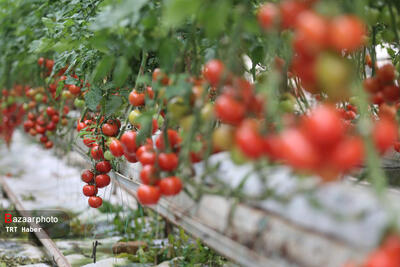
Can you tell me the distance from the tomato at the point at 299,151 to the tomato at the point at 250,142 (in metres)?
Result: 0.05

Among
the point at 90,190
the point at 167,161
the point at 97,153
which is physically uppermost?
the point at 167,161

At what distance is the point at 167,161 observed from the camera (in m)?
0.80

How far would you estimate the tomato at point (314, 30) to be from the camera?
547mm

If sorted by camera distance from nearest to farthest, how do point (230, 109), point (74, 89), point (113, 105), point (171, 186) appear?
point (230, 109), point (171, 186), point (113, 105), point (74, 89)

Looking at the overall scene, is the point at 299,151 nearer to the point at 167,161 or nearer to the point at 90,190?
the point at 167,161

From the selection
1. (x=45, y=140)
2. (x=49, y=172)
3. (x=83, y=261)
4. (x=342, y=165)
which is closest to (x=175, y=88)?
(x=342, y=165)

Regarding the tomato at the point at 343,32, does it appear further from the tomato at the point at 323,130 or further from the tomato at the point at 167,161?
the tomato at the point at 167,161

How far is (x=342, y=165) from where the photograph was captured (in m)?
0.54

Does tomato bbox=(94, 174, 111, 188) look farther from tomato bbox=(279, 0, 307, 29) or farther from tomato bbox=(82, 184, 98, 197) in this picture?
tomato bbox=(279, 0, 307, 29)

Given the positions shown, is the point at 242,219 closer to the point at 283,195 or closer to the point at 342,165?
the point at 283,195

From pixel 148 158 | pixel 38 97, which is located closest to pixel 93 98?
pixel 148 158

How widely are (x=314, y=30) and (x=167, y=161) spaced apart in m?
0.37

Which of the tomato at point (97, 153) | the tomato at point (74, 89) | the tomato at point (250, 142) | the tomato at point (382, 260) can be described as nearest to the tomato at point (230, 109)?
the tomato at point (250, 142)

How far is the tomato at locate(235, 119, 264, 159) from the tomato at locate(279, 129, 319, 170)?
5 centimetres
